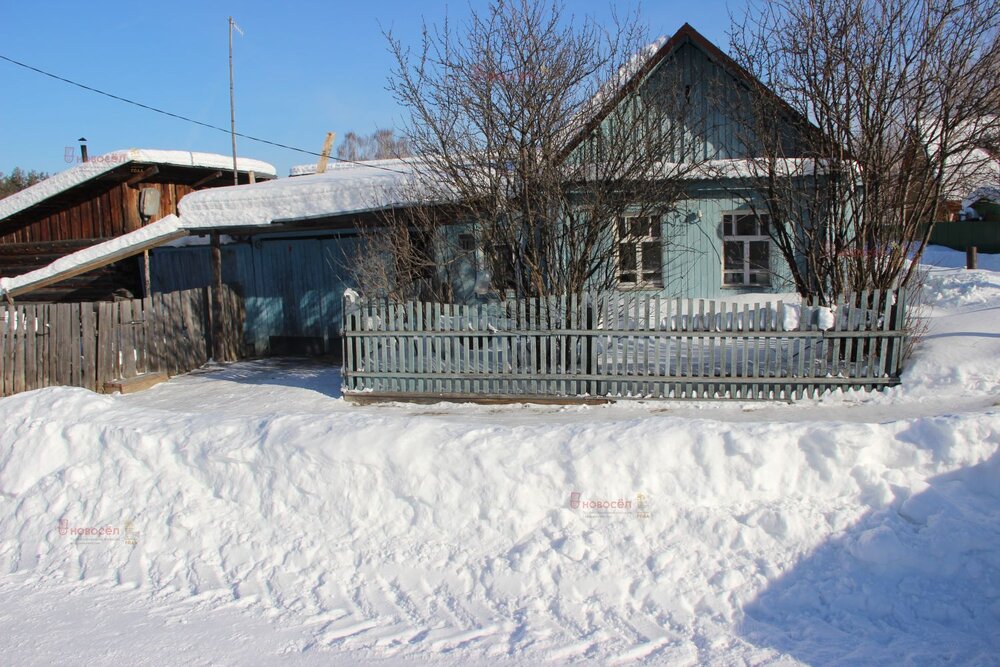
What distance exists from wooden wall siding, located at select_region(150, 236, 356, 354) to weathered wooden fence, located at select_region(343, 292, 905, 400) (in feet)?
14.3

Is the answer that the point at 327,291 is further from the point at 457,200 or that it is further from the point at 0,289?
the point at 0,289

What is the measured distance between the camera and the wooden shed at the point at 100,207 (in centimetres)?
1670

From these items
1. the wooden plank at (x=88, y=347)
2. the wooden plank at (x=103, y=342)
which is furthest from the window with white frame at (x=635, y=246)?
the wooden plank at (x=88, y=347)

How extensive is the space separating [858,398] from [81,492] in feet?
27.1

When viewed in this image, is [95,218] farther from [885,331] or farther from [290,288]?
[885,331]

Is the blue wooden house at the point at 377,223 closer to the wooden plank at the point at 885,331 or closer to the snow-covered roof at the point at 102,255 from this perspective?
the snow-covered roof at the point at 102,255

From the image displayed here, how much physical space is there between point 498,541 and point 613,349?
3.84 meters

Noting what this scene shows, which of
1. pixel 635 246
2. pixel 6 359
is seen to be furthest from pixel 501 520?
pixel 6 359

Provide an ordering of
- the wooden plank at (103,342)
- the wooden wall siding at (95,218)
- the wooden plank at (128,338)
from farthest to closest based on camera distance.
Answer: the wooden wall siding at (95,218), the wooden plank at (128,338), the wooden plank at (103,342)

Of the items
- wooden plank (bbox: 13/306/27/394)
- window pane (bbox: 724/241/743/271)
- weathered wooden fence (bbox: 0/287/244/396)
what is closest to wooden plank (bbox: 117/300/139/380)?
weathered wooden fence (bbox: 0/287/244/396)

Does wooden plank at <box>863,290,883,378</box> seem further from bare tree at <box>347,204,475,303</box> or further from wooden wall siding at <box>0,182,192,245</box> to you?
wooden wall siding at <box>0,182,192,245</box>

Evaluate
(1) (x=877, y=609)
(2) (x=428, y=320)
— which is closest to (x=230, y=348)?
(2) (x=428, y=320)

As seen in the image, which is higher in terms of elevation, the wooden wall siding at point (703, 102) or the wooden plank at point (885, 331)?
the wooden wall siding at point (703, 102)

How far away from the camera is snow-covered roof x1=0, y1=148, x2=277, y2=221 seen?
1620 centimetres
